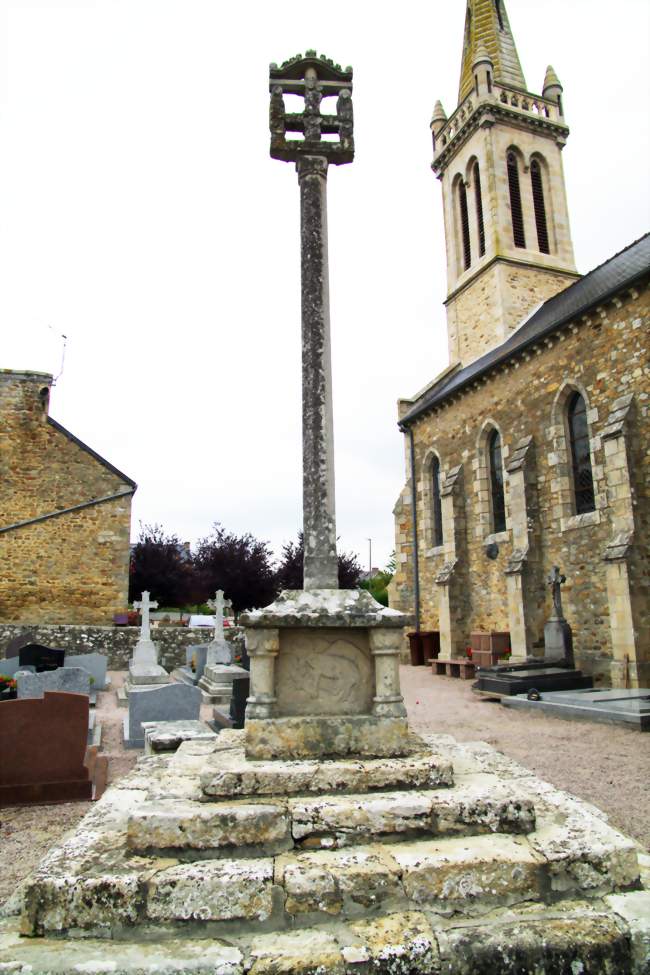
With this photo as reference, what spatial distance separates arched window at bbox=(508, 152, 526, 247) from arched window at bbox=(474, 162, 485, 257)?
1121mm

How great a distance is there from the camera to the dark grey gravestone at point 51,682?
30.0 feet

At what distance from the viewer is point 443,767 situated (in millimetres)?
3436

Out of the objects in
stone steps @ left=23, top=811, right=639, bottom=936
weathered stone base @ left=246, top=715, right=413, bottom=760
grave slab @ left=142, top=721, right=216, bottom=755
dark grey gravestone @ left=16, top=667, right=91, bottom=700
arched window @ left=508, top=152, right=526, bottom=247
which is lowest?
stone steps @ left=23, top=811, right=639, bottom=936

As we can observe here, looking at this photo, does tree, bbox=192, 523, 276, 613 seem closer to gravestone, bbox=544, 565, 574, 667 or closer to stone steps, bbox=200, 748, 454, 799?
gravestone, bbox=544, 565, 574, 667

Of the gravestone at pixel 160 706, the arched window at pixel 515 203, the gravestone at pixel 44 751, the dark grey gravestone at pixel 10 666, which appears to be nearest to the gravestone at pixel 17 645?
the dark grey gravestone at pixel 10 666

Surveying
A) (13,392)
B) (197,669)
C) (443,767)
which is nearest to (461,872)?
(443,767)

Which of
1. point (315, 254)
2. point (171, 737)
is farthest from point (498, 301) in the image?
point (171, 737)

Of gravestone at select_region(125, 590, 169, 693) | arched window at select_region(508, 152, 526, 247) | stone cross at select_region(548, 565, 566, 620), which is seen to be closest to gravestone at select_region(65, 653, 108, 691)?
gravestone at select_region(125, 590, 169, 693)

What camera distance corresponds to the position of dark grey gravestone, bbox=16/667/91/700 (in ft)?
30.0

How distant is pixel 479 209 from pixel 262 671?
2406 centimetres

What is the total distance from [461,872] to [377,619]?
1.36 metres

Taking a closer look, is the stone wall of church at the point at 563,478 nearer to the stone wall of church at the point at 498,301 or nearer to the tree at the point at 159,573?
the stone wall of church at the point at 498,301

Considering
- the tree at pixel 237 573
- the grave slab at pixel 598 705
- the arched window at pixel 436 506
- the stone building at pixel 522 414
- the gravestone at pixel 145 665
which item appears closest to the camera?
the grave slab at pixel 598 705

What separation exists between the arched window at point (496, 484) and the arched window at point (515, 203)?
9.72m
